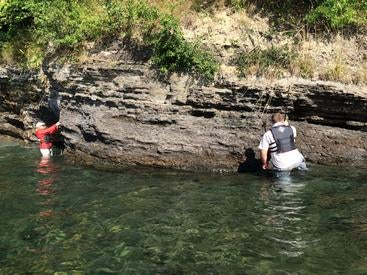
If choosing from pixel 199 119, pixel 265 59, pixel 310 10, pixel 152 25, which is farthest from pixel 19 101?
pixel 310 10

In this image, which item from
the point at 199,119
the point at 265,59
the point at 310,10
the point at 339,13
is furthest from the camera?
the point at 310,10

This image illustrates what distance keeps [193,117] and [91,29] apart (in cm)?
402

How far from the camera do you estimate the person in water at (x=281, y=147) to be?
10.6 metres

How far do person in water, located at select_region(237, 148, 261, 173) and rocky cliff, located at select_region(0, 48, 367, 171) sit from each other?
0.14 metres

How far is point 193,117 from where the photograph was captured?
11781 mm

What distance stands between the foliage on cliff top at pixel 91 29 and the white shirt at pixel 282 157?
7.16 ft

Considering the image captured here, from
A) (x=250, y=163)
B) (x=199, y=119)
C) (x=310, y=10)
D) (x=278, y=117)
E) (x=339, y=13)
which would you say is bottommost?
(x=250, y=163)

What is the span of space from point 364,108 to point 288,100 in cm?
164

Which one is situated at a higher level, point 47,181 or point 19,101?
point 19,101

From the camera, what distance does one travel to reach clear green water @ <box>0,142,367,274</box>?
260 inches

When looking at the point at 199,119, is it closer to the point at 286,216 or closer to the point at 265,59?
the point at 265,59

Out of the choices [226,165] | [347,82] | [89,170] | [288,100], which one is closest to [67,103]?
[89,170]

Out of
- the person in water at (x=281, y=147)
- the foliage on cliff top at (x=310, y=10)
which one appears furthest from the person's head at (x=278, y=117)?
the foliage on cliff top at (x=310, y=10)

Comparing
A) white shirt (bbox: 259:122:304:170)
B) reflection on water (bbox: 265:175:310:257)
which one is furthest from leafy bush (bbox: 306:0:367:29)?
reflection on water (bbox: 265:175:310:257)
